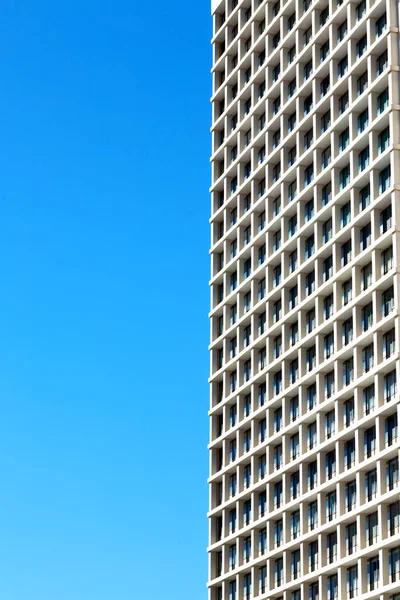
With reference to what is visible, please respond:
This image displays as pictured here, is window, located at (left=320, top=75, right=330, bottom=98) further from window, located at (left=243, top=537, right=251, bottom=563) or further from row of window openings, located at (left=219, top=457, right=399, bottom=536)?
window, located at (left=243, top=537, right=251, bottom=563)

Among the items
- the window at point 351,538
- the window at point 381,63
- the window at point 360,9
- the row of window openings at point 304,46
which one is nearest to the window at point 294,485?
the window at point 351,538

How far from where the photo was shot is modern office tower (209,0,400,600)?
86.2 m

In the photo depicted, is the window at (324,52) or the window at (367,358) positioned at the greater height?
the window at (324,52)

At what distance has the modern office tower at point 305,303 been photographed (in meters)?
86.2

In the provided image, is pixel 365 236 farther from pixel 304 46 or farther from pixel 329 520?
pixel 304 46

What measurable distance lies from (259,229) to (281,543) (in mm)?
24530

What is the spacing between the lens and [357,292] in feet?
294

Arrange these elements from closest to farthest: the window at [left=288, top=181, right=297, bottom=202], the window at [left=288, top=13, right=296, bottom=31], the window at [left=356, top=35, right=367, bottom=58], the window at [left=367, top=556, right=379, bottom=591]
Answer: the window at [left=367, top=556, right=379, bottom=591] < the window at [left=356, top=35, right=367, bottom=58] < the window at [left=288, top=181, right=297, bottom=202] < the window at [left=288, top=13, right=296, bottom=31]

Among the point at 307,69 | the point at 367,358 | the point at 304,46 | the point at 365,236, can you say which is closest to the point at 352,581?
the point at 367,358

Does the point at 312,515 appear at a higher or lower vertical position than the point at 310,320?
lower

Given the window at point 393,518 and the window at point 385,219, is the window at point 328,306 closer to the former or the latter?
the window at point 385,219

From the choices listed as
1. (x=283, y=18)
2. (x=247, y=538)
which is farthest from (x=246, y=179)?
(x=247, y=538)

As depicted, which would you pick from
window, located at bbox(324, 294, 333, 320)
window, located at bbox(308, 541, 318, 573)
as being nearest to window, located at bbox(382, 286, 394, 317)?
window, located at bbox(324, 294, 333, 320)

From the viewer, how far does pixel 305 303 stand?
96.7 metres
